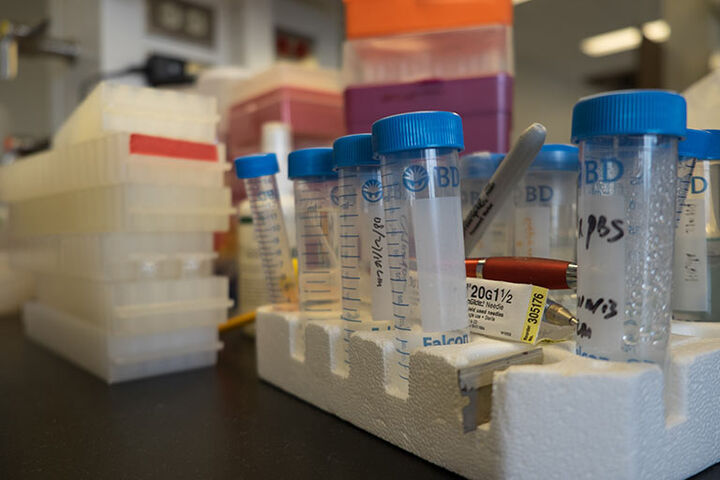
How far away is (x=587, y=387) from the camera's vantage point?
0.31m

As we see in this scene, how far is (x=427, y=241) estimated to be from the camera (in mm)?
383

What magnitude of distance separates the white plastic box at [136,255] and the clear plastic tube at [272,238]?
0.41ft

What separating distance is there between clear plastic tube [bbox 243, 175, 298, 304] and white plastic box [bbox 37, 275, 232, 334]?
0.11 m

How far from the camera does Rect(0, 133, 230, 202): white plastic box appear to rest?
2.02 feet

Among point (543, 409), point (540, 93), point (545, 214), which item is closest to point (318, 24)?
point (540, 93)

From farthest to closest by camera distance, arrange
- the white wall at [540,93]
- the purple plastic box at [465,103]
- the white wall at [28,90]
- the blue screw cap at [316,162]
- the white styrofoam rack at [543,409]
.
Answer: the white wall at [28,90]
the white wall at [540,93]
the purple plastic box at [465,103]
the blue screw cap at [316,162]
the white styrofoam rack at [543,409]

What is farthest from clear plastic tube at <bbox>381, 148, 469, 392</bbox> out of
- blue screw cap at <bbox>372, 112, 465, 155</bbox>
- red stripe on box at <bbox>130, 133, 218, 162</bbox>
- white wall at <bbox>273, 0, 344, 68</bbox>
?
white wall at <bbox>273, 0, 344, 68</bbox>

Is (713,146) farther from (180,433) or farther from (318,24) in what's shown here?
(318,24)

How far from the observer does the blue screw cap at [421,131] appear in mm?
365

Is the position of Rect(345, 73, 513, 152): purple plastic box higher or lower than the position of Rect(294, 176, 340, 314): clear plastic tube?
higher

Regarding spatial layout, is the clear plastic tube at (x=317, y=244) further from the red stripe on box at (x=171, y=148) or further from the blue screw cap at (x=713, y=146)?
the blue screw cap at (x=713, y=146)

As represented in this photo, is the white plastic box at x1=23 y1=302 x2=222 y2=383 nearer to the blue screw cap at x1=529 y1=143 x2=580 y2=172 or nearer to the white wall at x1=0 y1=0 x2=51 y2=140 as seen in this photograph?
the blue screw cap at x1=529 y1=143 x2=580 y2=172

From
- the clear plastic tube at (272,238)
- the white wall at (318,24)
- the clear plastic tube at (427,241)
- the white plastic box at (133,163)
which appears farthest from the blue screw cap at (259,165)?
the white wall at (318,24)

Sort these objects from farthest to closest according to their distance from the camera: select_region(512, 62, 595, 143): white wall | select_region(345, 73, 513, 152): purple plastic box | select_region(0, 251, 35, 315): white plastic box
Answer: select_region(0, 251, 35, 315): white plastic box → select_region(512, 62, 595, 143): white wall → select_region(345, 73, 513, 152): purple plastic box
